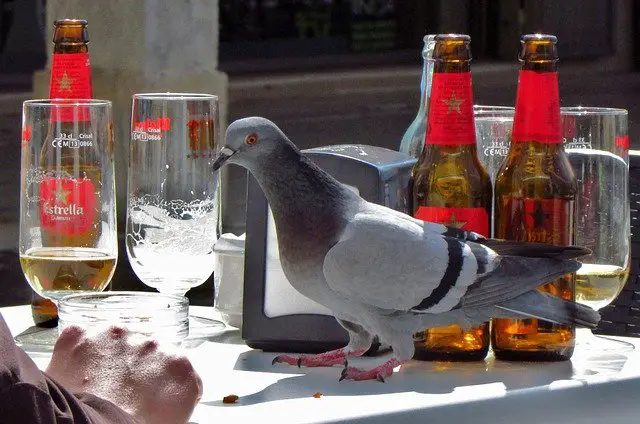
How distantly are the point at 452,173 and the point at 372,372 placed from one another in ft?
1.12

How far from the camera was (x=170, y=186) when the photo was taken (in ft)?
7.32

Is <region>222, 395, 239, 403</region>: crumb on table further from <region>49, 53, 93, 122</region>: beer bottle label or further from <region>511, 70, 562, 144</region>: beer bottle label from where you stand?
<region>49, 53, 93, 122</region>: beer bottle label

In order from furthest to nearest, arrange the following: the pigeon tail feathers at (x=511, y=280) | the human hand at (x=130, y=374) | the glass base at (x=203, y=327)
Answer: the glass base at (x=203, y=327), the pigeon tail feathers at (x=511, y=280), the human hand at (x=130, y=374)

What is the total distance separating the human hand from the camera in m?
1.70

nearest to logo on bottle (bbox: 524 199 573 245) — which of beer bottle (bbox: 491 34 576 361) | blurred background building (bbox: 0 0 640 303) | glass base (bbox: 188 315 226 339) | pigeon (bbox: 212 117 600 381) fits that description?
beer bottle (bbox: 491 34 576 361)

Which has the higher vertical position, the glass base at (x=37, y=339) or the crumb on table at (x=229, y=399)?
the crumb on table at (x=229, y=399)

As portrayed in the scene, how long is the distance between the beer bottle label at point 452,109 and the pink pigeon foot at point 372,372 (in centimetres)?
35

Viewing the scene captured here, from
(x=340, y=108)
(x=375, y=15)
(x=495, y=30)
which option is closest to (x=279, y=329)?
(x=340, y=108)

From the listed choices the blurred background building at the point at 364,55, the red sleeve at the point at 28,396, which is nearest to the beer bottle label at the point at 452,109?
the red sleeve at the point at 28,396

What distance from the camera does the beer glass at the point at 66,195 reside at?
7.04ft

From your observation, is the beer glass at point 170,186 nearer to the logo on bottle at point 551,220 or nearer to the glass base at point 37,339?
the glass base at point 37,339

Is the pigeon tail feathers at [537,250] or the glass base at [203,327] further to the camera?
the glass base at [203,327]

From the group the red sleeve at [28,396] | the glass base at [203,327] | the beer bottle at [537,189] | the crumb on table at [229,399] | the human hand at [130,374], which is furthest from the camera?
the glass base at [203,327]

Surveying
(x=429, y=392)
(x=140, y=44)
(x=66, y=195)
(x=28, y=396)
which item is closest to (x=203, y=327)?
(x=66, y=195)
